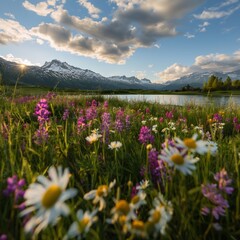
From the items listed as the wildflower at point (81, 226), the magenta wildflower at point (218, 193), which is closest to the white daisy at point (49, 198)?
the wildflower at point (81, 226)

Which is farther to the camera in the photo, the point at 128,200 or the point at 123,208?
the point at 128,200

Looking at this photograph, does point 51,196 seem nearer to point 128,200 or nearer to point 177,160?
point 177,160

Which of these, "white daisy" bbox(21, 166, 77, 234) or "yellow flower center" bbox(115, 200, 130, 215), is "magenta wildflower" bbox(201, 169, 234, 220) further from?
"white daisy" bbox(21, 166, 77, 234)

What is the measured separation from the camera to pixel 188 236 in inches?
60.4

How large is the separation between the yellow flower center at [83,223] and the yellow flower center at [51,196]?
18 cm

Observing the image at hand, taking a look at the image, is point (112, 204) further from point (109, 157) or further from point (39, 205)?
point (39, 205)

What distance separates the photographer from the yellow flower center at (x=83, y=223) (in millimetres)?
949

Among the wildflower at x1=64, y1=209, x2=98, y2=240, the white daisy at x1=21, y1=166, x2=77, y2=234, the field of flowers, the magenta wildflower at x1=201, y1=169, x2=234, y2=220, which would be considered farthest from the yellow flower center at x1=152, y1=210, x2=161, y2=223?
the magenta wildflower at x1=201, y1=169, x2=234, y2=220

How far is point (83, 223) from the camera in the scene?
991 millimetres

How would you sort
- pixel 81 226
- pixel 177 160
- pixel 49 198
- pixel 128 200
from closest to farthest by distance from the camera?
pixel 49 198, pixel 81 226, pixel 177 160, pixel 128 200

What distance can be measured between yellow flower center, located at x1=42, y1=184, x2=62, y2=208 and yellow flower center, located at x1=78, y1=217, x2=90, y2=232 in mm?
185

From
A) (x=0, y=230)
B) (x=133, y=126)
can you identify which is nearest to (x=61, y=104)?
(x=133, y=126)

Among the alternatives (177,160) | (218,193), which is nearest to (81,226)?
(177,160)

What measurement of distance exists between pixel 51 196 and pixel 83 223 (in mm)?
234
